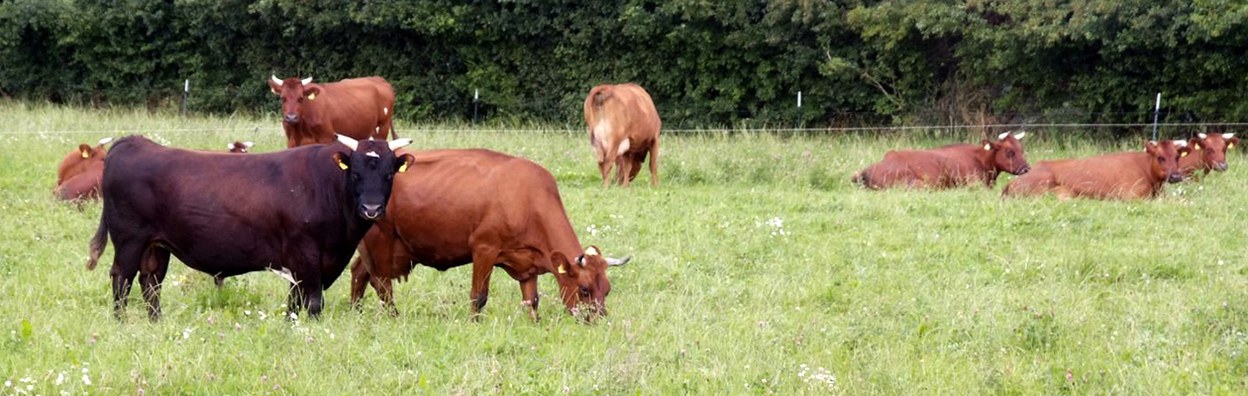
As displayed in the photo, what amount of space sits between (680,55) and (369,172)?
21.0 meters

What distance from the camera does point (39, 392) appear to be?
23.6ft

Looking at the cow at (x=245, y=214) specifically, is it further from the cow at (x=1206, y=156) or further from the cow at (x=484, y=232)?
the cow at (x=1206, y=156)

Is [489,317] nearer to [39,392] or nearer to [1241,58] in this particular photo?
[39,392]

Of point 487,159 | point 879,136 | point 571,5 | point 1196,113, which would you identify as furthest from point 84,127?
point 1196,113

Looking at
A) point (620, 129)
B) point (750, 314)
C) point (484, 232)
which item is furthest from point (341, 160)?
point (620, 129)

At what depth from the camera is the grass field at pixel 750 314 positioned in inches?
307

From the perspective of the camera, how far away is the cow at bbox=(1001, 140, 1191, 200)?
16.6 metres

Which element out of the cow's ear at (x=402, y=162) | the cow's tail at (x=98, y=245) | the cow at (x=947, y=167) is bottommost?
the cow at (x=947, y=167)

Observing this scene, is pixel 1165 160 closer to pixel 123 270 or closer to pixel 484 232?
pixel 484 232

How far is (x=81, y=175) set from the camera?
15734 mm

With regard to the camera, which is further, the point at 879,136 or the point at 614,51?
the point at 614,51

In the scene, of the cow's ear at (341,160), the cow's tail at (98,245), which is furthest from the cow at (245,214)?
the cow's tail at (98,245)

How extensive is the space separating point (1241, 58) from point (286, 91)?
46.1 feet

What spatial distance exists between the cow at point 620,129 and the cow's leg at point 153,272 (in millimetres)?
8747
